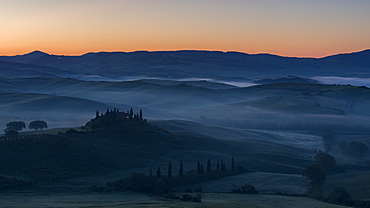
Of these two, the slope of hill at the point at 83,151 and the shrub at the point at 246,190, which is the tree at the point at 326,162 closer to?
the slope of hill at the point at 83,151

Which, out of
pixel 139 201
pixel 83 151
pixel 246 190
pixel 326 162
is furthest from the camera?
pixel 326 162

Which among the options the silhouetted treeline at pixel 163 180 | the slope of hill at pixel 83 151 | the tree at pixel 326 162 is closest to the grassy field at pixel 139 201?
the silhouetted treeline at pixel 163 180

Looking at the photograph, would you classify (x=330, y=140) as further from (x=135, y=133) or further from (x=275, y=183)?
(x=275, y=183)

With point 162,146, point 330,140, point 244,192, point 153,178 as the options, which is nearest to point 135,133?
point 162,146

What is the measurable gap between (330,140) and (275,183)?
3954 inches

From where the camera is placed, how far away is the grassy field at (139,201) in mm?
64625

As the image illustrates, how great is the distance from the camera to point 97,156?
362 ft

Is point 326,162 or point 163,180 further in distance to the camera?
point 326,162

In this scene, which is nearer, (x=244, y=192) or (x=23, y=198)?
(x=23, y=198)

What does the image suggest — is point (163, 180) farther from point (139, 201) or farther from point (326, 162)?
point (326, 162)

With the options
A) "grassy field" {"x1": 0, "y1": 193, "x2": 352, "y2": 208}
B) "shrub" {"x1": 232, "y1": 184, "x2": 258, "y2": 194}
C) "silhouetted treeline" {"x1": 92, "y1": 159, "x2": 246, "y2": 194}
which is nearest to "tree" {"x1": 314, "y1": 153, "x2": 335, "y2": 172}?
"silhouetted treeline" {"x1": 92, "y1": 159, "x2": 246, "y2": 194}

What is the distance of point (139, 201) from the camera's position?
71.2 meters

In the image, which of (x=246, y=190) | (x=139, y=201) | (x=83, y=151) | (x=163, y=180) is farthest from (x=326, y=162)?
(x=139, y=201)

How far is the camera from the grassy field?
64.6 metres
